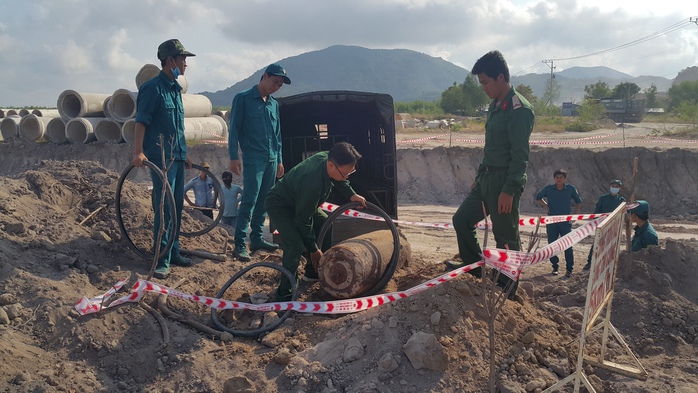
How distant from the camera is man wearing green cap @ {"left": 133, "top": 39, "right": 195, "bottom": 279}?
5336 millimetres

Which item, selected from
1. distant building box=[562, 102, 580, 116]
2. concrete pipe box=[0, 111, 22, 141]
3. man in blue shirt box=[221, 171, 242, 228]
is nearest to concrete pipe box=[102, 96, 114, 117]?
concrete pipe box=[0, 111, 22, 141]

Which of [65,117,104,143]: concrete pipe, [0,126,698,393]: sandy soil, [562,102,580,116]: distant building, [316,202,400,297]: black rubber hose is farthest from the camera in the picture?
[562,102,580,116]: distant building

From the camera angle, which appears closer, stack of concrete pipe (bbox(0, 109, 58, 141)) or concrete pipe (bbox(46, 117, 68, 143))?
concrete pipe (bbox(46, 117, 68, 143))

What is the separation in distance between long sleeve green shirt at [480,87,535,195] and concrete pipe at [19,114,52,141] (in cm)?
1986

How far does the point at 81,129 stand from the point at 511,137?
18152 millimetres

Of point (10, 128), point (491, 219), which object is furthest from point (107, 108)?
point (491, 219)

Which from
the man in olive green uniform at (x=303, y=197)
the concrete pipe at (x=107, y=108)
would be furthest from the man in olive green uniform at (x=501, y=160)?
the concrete pipe at (x=107, y=108)

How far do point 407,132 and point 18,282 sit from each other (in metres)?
22.7

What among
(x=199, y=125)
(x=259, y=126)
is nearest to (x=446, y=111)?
(x=199, y=125)

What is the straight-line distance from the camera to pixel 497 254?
390 cm

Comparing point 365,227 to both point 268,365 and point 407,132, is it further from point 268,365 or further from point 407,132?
point 407,132

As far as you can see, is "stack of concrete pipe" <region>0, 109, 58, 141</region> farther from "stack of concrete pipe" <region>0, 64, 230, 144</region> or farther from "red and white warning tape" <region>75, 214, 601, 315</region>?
"red and white warning tape" <region>75, 214, 601, 315</region>

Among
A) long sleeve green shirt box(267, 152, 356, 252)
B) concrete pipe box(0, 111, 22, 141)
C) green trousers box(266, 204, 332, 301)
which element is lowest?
green trousers box(266, 204, 332, 301)

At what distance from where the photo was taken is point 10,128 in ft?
71.8
